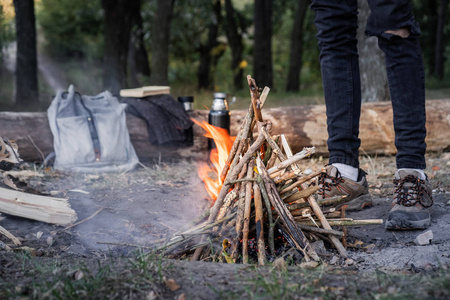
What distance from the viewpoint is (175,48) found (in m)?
18.9

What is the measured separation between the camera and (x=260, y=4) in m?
12.4

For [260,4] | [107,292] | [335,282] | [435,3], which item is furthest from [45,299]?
[435,3]

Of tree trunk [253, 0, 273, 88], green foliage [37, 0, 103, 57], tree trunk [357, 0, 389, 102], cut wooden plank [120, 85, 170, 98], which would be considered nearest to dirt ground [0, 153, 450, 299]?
cut wooden plank [120, 85, 170, 98]

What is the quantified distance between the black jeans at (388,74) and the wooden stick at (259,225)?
2.62 feet

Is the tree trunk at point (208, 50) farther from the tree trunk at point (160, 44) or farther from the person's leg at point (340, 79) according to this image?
the person's leg at point (340, 79)

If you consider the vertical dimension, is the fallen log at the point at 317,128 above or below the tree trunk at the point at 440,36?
below

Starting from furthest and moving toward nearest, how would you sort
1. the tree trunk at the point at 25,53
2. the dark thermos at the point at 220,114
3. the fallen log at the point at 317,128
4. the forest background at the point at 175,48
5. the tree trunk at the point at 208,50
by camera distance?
the tree trunk at the point at 208,50
the forest background at the point at 175,48
the tree trunk at the point at 25,53
the fallen log at the point at 317,128
the dark thermos at the point at 220,114

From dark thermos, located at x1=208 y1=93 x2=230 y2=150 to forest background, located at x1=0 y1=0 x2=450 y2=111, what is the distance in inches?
107

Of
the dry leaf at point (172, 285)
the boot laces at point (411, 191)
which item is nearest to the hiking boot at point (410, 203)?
the boot laces at point (411, 191)

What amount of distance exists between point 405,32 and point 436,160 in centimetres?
255

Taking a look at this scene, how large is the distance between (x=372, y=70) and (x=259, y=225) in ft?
16.0

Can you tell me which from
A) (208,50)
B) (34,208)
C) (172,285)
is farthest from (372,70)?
(208,50)

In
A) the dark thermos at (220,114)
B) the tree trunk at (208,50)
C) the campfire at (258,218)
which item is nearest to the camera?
the campfire at (258,218)

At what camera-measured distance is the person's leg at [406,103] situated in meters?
2.48
